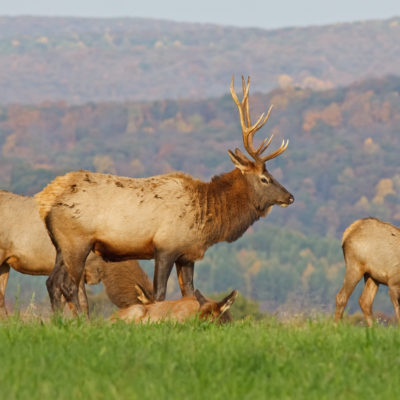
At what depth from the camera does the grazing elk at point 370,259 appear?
1295 cm

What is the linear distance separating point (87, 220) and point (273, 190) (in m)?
2.48

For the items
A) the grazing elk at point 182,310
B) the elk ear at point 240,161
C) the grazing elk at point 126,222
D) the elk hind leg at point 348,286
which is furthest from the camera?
the elk hind leg at point 348,286

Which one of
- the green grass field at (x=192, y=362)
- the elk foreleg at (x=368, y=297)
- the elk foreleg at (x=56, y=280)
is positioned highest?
the green grass field at (x=192, y=362)

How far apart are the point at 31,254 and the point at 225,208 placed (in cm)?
279

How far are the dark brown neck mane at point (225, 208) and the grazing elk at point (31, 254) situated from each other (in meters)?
1.89

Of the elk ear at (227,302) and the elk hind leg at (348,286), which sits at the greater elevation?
the elk ear at (227,302)

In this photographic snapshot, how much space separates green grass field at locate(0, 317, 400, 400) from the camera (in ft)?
19.1

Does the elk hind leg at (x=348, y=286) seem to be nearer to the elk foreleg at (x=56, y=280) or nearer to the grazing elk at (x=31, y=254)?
the grazing elk at (x=31, y=254)

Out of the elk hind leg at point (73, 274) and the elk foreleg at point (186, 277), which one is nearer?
the elk hind leg at point (73, 274)

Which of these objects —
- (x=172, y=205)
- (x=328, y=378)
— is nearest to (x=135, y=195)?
(x=172, y=205)

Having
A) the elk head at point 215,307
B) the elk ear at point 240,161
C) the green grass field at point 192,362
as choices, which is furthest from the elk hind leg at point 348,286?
the green grass field at point 192,362

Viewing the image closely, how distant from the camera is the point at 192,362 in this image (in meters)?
6.47

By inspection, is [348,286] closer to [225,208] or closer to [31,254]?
[225,208]

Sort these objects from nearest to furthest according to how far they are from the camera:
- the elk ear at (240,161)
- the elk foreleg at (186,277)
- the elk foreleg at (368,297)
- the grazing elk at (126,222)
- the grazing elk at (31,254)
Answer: the grazing elk at (126,222)
the elk foreleg at (186,277)
the elk ear at (240,161)
the elk foreleg at (368,297)
the grazing elk at (31,254)
